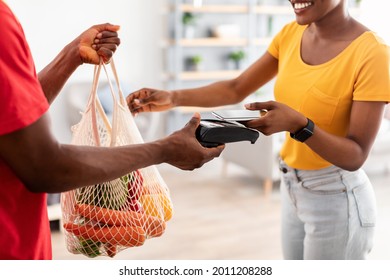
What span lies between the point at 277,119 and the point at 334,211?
353 mm

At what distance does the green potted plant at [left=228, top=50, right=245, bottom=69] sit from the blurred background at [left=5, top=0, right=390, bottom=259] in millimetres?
10

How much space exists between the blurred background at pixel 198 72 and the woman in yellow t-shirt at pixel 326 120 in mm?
1767

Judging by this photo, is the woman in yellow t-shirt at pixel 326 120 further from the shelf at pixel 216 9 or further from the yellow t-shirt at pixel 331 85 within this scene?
the shelf at pixel 216 9

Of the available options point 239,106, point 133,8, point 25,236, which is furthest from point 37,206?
point 133,8

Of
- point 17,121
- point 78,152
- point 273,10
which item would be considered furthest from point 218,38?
point 17,121

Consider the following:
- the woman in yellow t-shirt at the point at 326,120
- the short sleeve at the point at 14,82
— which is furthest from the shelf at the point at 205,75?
the short sleeve at the point at 14,82

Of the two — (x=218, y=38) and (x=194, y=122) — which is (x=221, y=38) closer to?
(x=218, y=38)

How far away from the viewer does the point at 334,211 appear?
4.93 ft

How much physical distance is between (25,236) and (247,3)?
462 centimetres

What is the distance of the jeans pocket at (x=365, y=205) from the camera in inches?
59.1

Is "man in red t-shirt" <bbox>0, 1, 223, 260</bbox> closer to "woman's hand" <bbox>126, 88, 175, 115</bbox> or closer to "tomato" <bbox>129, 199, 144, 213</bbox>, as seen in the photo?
"tomato" <bbox>129, 199, 144, 213</bbox>

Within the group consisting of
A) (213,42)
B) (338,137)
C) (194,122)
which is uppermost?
(194,122)

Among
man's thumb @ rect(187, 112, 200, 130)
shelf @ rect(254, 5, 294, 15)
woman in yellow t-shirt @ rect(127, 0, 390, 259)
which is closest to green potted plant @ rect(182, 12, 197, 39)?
shelf @ rect(254, 5, 294, 15)
